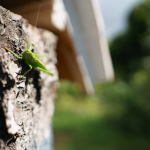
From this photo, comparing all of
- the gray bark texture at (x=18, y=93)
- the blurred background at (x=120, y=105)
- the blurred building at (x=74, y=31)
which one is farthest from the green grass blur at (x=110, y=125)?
the gray bark texture at (x=18, y=93)

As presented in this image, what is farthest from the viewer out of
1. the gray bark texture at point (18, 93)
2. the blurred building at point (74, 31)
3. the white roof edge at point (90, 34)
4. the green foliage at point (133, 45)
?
the green foliage at point (133, 45)

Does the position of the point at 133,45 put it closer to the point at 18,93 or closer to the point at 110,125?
the point at 110,125

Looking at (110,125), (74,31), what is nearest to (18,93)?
(74,31)

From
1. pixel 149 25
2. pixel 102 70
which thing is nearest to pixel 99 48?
pixel 102 70

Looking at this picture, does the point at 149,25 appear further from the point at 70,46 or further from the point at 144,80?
the point at 70,46

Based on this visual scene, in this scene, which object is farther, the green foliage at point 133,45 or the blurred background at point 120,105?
the green foliage at point 133,45

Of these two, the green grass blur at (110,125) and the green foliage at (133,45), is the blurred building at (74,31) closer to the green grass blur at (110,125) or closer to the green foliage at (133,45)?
the green grass blur at (110,125)
